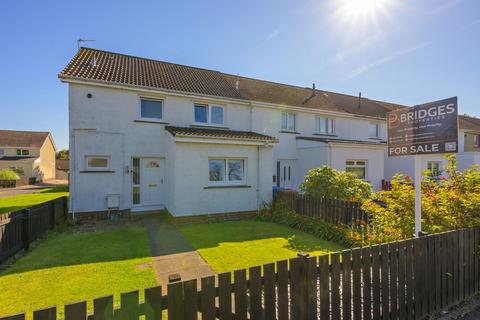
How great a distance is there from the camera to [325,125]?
59.8 ft

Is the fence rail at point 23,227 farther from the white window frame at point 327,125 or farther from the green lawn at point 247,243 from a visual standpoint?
the white window frame at point 327,125

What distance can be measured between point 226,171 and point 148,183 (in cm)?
412

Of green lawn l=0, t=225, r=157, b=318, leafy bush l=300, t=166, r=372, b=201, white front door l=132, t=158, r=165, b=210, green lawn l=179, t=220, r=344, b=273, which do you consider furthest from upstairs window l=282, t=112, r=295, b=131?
green lawn l=0, t=225, r=157, b=318

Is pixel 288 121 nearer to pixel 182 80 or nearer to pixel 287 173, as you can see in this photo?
pixel 287 173

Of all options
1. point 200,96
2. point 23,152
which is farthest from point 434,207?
point 23,152

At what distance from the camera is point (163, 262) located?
249 inches

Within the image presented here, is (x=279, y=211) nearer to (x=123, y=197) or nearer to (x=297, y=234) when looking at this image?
(x=297, y=234)

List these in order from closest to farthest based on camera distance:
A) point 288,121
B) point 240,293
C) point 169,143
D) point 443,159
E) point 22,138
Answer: point 240,293 → point 169,143 → point 288,121 → point 443,159 → point 22,138

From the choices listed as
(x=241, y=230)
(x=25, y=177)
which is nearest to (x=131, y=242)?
(x=241, y=230)

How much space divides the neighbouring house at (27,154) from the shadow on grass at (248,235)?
35678 millimetres

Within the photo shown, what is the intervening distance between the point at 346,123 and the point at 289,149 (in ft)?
19.1

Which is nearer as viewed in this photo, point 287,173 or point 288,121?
point 287,173

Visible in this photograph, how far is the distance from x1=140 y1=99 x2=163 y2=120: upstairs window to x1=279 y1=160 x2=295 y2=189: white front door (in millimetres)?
8169

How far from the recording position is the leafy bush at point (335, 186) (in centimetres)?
1037
